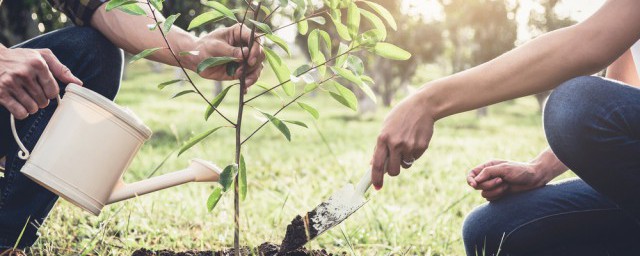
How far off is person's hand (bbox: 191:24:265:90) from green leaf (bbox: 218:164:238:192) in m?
0.30

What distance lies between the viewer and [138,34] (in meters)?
1.94

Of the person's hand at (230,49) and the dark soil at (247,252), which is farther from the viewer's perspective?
the dark soil at (247,252)

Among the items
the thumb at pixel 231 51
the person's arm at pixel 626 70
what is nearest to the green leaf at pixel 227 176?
the thumb at pixel 231 51

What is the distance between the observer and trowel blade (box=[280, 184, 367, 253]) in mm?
1607

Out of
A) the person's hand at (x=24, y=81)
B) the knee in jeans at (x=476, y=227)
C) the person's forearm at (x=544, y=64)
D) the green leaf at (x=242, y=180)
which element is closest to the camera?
the person's forearm at (x=544, y=64)

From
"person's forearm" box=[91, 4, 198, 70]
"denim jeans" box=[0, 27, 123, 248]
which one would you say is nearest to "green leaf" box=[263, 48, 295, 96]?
"person's forearm" box=[91, 4, 198, 70]

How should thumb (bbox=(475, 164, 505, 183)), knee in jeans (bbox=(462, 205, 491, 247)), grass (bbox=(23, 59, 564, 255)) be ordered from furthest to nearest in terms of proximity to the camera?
grass (bbox=(23, 59, 564, 255))
knee in jeans (bbox=(462, 205, 491, 247))
thumb (bbox=(475, 164, 505, 183))

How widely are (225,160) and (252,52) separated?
13.6ft

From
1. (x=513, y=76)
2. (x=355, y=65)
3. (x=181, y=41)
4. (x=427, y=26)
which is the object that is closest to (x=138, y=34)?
(x=181, y=41)

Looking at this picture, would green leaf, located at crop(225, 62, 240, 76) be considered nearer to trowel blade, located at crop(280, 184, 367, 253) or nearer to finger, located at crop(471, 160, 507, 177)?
trowel blade, located at crop(280, 184, 367, 253)

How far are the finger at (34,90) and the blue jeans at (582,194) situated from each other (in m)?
1.35

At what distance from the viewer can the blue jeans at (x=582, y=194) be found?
4.75ft

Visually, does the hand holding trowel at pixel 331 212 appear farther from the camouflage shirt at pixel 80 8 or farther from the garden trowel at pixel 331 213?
the camouflage shirt at pixel 80 8

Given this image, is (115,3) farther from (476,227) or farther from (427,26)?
(427,26)
